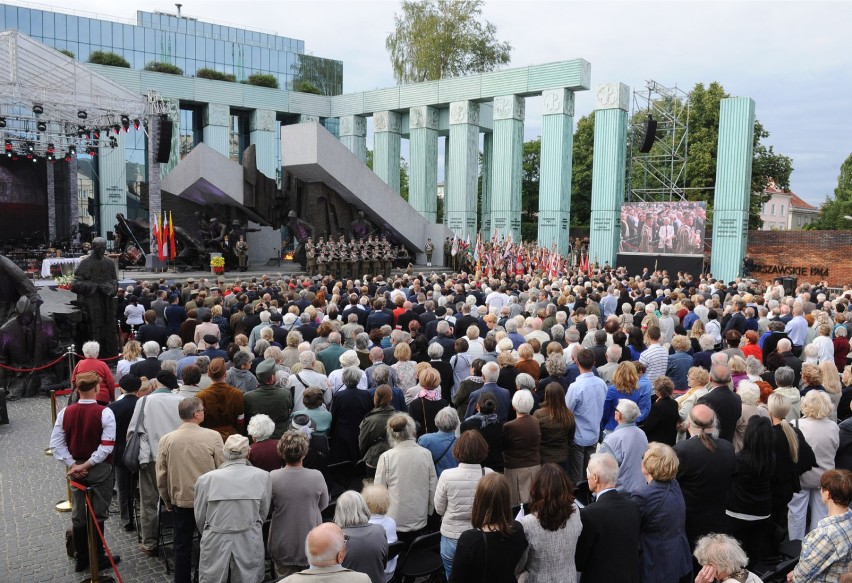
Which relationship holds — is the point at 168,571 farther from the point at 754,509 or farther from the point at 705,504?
the point at 754,509

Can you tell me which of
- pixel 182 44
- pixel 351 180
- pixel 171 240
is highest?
pixel 182 44

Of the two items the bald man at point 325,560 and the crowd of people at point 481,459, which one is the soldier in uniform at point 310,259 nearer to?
the crowd of people at point 481,459

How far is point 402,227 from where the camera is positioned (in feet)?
82.1

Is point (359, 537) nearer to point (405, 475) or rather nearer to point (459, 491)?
point (459, 491)

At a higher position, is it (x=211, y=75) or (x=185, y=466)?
(x=211, y=75)

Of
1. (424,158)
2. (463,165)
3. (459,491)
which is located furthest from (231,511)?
(424,158)

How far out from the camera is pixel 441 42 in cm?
3612

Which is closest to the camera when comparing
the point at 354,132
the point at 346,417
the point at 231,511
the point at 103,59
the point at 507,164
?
the point at 231,511

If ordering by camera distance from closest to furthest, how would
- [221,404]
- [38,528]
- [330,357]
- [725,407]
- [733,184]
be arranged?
[725,407] < [221,404] < [38,528] < [330,357] < [733,184]

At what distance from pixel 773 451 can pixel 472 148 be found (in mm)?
26419

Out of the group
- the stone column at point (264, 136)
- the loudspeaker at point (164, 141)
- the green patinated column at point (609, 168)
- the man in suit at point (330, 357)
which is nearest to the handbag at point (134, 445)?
the man in suit at point (330, 357)

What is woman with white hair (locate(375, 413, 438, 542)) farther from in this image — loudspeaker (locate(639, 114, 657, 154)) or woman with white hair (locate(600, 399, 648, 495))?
loudspeaker (locate(639, 114, 657, 154))

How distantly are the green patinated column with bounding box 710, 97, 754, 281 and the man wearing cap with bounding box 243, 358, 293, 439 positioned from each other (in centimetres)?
2221

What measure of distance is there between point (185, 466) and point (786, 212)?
245ft
